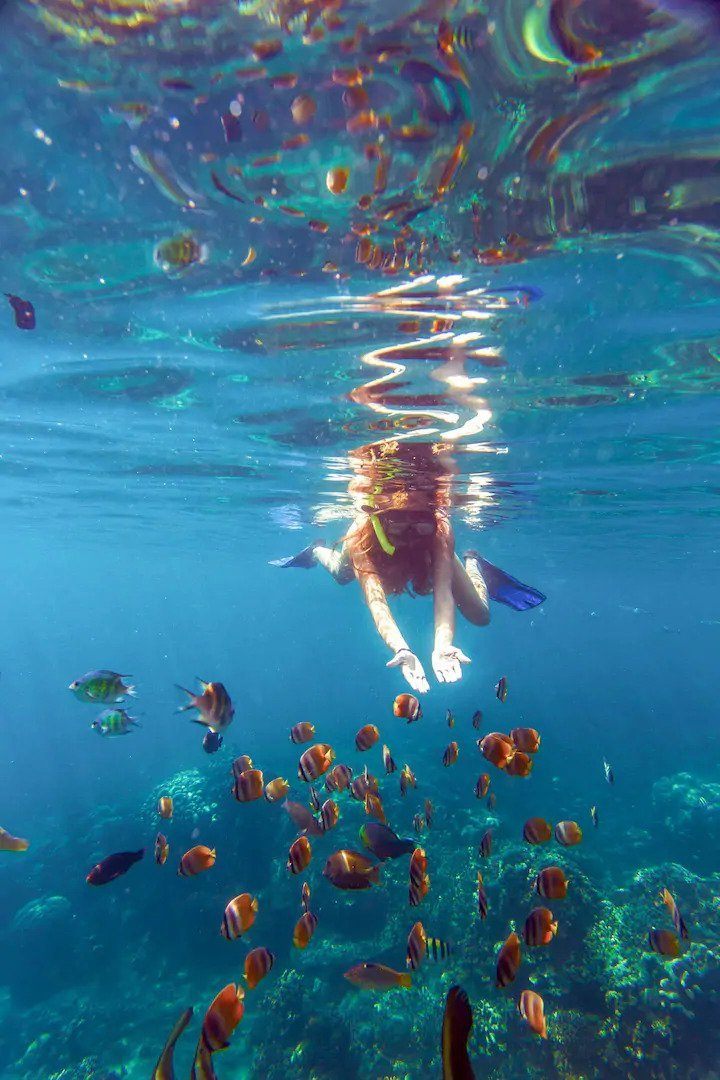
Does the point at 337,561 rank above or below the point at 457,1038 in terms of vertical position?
below

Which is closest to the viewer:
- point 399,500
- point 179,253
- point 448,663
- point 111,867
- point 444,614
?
point 111,867

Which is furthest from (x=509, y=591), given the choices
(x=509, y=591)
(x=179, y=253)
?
(x=179, y=253)

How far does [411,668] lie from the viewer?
6.43m

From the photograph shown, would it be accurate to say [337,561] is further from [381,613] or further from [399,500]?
[399,500]

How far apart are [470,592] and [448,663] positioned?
4.23 m

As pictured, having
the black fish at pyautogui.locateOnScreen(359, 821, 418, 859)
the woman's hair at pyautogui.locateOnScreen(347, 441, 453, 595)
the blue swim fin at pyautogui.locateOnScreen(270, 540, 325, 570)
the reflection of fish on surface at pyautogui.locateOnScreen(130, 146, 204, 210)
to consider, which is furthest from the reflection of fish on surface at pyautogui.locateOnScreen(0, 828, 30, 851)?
the reflection of fish on surface at pyautogui.locateOnScreen(130, 146, 204, 210)

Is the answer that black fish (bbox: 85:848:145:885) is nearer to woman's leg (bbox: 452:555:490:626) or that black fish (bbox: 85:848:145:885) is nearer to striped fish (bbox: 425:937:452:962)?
striped fish (bbox: 425:937:452:962)

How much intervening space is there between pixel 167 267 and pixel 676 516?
26.1 meters

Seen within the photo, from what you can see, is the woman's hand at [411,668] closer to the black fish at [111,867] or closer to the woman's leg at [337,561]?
the black fish at [111,867]

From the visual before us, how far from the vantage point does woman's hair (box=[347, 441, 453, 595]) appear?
11.3 meters

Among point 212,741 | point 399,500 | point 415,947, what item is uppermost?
point 399,500

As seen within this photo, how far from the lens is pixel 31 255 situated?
28.3ft

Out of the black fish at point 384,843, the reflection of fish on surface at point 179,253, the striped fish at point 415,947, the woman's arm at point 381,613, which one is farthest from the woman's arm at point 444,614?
the reflection of fish on surface at point 179,253

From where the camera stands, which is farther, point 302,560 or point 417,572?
point 302,560
